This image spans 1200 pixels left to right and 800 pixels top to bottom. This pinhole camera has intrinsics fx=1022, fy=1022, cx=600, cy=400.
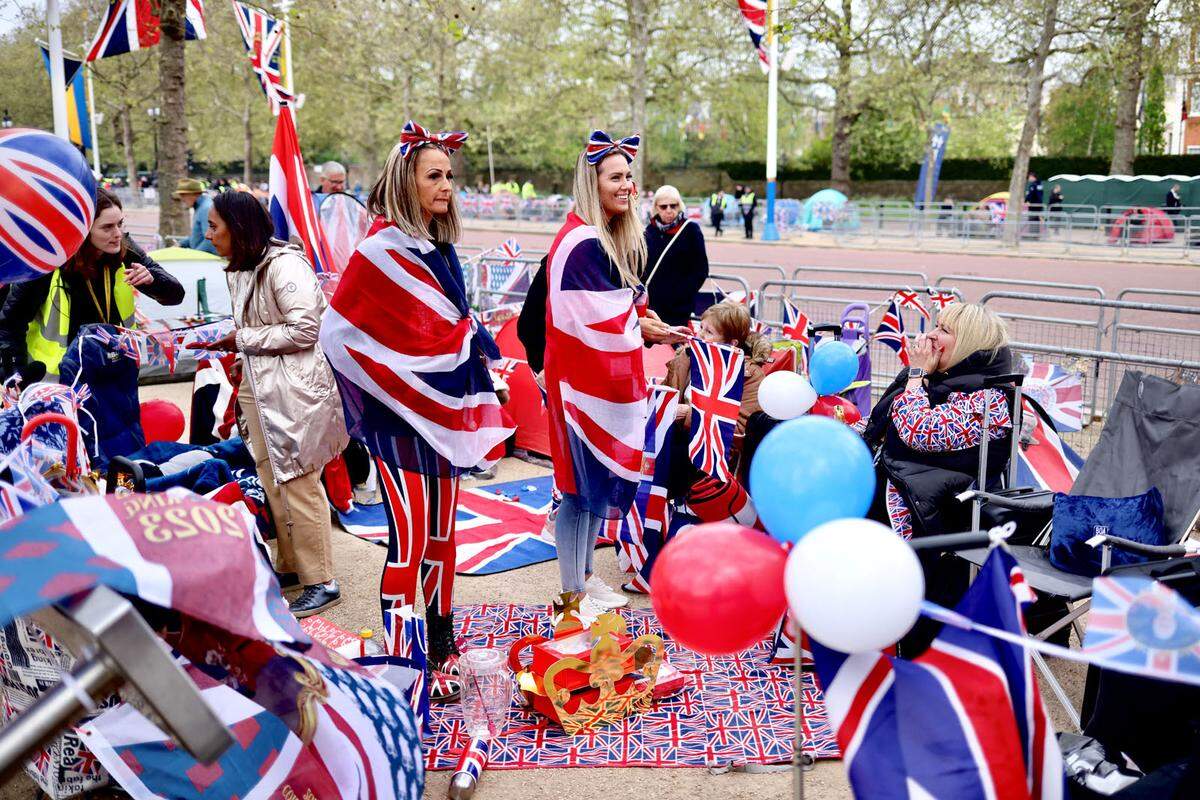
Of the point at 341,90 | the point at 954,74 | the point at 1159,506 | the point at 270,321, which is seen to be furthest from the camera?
the point at 341,90

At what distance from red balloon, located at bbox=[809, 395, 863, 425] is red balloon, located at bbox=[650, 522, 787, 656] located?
2801 millimetres

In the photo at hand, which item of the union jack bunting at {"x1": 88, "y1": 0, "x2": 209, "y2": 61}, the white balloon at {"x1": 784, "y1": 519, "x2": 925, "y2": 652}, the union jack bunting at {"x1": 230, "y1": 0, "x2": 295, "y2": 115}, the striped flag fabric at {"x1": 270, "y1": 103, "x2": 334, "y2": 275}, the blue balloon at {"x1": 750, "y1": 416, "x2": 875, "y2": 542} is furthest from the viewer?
the union jack bunting at {"x1": 230, "y1": 0, "x2": 295, "y2": 115}

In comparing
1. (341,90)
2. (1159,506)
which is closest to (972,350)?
(1159,506)

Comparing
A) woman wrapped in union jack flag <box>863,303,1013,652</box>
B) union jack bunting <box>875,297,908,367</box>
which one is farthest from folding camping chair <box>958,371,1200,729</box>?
union jack bunting <box>875,297,908,367</box>

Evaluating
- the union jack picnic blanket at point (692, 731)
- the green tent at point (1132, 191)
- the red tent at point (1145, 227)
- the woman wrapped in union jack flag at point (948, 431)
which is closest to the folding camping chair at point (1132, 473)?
the woman wrapped in union jack flag at point (948, 431)

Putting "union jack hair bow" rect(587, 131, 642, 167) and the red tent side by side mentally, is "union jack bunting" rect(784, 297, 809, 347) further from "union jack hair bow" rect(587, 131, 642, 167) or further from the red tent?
the red tent

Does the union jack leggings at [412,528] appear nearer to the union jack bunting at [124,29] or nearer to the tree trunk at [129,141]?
the union jack bunting at [124,29]

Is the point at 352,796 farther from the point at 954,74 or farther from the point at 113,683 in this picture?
the point at 954,74

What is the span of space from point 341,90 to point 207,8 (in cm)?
1484

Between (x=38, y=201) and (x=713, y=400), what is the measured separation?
Answer: 2.67 m

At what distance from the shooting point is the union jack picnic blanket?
3.31 meters

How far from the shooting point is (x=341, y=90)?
3647 centimetres

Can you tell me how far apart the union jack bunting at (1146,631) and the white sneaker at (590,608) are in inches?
97.2

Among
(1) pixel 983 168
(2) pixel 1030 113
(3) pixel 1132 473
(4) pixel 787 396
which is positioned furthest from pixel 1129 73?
(4) pixel 787 396
